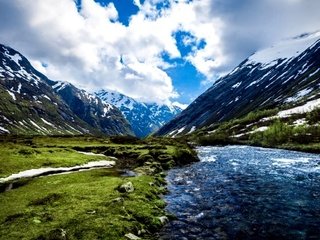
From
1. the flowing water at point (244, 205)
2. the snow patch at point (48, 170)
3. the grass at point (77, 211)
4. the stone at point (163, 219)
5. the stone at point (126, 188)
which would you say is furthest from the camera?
the snow patch at point (48, 170)

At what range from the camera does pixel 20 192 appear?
3966 centimetres

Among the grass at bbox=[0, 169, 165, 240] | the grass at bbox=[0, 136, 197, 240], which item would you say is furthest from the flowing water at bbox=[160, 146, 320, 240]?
the grass at bbox=[0, 169, 165, 240]

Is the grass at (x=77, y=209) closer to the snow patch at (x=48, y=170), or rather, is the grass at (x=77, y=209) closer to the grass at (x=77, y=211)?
the grass at (x=77, y=211)

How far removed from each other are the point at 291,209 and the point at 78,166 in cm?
4042

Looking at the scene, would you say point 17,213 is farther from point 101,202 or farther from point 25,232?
point 101,202

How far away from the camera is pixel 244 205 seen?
38469 mm

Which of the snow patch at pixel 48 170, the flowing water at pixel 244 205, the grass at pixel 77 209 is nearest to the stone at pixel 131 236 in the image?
the grass at pixel 77 209

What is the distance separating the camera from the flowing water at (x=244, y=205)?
96.0ft

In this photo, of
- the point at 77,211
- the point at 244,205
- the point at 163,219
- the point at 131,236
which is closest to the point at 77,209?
the point at 77,211

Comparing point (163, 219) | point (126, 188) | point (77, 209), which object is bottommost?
point (163, 219)

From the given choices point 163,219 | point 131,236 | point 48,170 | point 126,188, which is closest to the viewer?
point 131,236

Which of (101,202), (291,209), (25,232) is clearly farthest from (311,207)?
(25,232)

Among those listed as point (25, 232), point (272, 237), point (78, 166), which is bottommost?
point (272, 237)

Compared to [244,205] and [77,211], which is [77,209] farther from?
[244,205]
